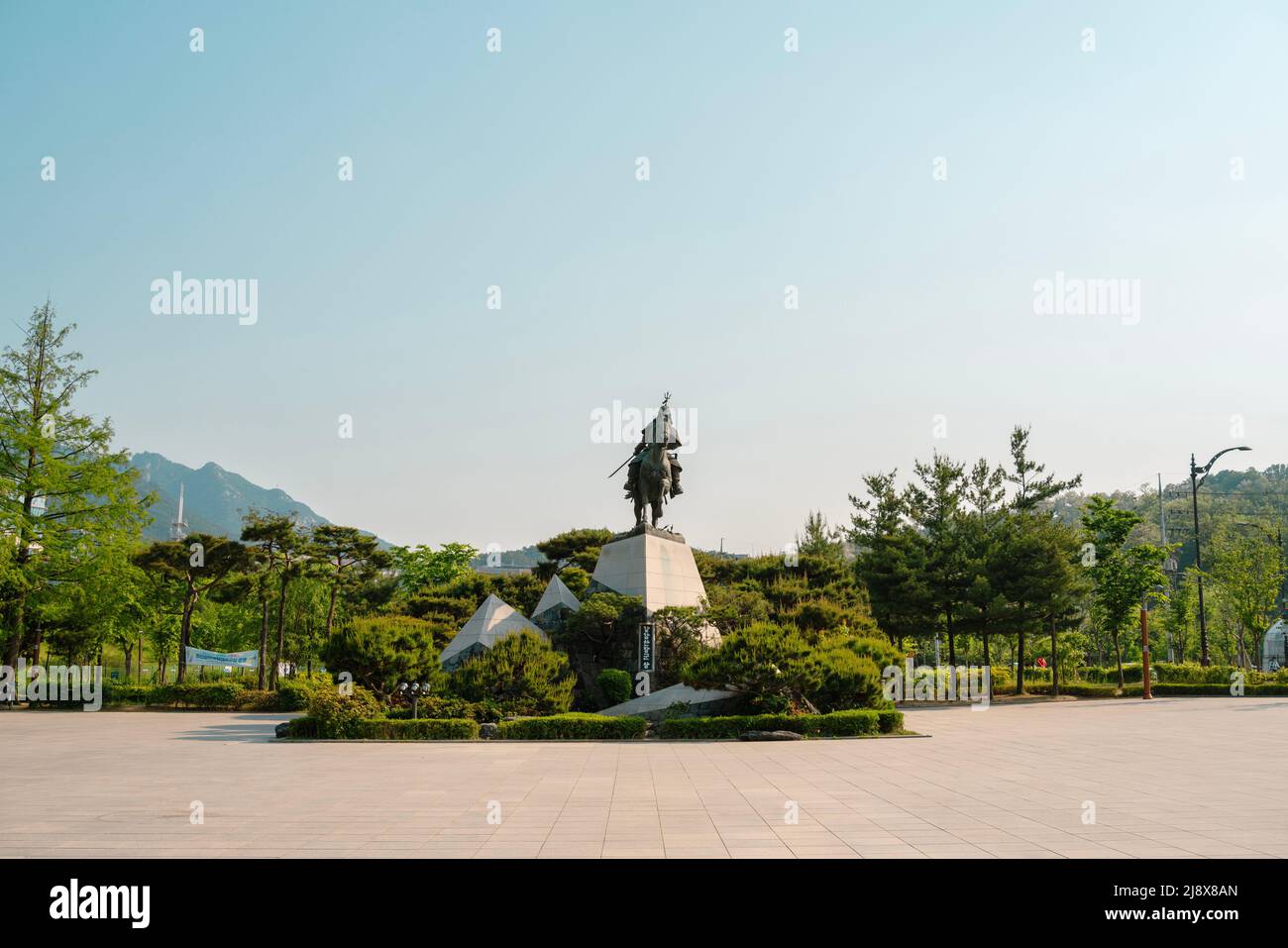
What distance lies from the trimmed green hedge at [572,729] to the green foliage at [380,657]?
4.76 m

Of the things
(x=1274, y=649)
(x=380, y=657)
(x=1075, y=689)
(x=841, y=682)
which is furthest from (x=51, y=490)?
(x=1274, y=649)

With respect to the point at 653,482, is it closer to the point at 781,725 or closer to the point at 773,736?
the point at 781,725

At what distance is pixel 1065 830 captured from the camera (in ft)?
26.4

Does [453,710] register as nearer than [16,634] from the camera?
Yes

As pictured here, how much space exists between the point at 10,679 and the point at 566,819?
3059 centimetres

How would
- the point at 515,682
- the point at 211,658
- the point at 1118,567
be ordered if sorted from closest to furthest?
the point at 515,682
the point at 1118,567
the point at 211,658

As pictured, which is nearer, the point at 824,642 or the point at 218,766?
the point at 218,766

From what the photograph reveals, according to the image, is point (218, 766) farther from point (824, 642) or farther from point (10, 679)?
point (10, 679)

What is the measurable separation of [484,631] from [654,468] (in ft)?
25.1

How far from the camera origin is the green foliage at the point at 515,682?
21500mm

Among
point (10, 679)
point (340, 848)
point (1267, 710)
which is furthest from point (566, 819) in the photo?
point (10, 679)

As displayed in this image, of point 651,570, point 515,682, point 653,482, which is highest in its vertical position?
point 653,482

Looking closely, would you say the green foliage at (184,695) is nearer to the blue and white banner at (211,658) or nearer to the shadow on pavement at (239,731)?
the blue and white banner at (211,658)

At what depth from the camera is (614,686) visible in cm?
2377
